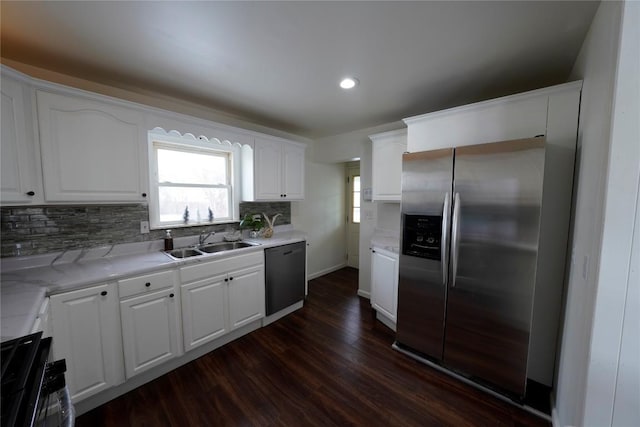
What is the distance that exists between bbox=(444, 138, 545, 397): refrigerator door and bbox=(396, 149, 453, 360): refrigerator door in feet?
0.25

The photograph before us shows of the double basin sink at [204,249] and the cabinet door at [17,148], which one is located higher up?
the cabinet door at [17,148]

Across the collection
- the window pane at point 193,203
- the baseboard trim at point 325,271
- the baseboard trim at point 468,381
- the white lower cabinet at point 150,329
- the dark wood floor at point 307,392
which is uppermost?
the window pane at point 193,203

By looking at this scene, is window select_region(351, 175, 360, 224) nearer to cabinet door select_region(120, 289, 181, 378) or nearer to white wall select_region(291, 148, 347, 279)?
white wall select_region(291, 148, 347, 279)

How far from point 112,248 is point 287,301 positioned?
182cm

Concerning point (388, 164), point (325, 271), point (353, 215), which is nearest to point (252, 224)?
point (388, 164)

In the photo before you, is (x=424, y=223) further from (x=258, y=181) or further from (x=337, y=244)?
(x=337, y=244)

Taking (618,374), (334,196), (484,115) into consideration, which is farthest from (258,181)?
(618,374)

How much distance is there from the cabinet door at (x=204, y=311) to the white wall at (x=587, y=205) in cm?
243

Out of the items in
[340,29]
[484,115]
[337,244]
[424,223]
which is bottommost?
[337,244]

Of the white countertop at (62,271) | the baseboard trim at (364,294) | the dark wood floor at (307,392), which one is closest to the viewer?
the white countertop at (62,271)

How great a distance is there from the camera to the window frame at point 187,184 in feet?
7.71

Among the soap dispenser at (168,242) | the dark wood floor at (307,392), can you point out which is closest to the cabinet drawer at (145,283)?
the soap dispenser at (168,242)

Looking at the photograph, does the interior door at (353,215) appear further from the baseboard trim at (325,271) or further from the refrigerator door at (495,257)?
the refrigerator door at (495,257)

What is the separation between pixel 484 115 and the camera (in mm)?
1913
